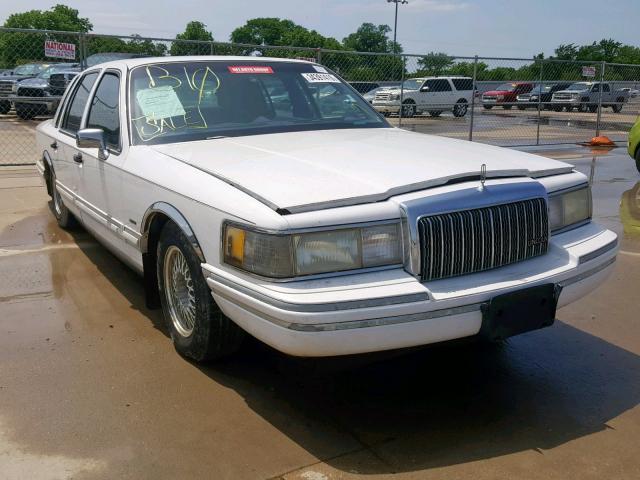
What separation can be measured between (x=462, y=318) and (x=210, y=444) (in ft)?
3.96

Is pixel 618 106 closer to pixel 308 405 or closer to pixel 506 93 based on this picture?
pixel 506 93

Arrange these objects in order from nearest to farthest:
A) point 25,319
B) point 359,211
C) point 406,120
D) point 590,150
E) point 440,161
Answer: point 359,211, point 440,161, point 25,319, point 590,150, point 406,120

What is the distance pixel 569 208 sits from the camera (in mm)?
3592

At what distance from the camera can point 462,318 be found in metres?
2.84

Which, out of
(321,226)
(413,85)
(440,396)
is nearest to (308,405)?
(440,396)

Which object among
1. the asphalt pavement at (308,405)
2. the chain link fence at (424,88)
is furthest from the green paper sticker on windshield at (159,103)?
the chain link fence at (424,88)

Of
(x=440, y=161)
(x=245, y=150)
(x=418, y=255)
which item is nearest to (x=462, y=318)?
(x=418, y=255)

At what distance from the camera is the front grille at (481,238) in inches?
114

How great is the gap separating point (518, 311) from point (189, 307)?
1731 mm

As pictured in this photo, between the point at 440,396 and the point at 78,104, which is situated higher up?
the point at 78,104

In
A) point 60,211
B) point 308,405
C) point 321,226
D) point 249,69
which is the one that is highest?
point 249,69

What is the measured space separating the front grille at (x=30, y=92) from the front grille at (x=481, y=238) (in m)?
18.4

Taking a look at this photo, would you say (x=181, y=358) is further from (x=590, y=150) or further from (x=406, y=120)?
(x=406, y=120)

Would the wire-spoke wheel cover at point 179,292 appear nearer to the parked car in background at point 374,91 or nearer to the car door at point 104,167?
the car door at point 104,167
